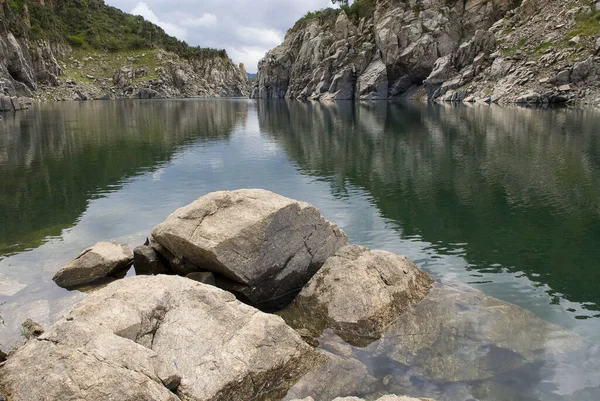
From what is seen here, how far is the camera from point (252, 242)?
52.3 ft

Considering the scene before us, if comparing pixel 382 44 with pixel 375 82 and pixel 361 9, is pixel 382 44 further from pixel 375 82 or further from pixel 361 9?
pixel 361 9

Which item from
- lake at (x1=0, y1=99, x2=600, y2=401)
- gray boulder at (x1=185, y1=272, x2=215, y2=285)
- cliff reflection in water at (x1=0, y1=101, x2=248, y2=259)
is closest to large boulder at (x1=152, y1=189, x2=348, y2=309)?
gray boulder at (x1=185, y1=272, x2=215, y2=285)

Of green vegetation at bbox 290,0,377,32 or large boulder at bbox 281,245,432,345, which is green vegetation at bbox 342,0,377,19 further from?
large boulder at bbox 281,245,432,345

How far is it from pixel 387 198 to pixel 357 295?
17.1 meters

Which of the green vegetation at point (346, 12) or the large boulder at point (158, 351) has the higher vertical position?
the green vegetation at point (346, 12)

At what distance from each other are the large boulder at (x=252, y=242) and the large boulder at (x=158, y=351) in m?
2.72

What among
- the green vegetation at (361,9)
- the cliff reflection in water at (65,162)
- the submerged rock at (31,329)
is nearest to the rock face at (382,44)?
the green vegetation at (361,9)

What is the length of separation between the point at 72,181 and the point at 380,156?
2841 centimetres

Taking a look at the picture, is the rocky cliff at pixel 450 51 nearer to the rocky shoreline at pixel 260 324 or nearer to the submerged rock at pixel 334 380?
the rocky shoreline at pixel 260 324

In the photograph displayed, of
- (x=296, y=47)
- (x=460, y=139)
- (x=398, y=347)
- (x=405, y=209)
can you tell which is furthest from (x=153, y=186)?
(x=296, y=47)

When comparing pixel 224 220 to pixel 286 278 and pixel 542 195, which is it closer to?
pixel 286 278

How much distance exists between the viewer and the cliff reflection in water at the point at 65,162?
2747cm

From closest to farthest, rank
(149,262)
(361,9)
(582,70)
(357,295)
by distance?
(357,295) → (149,262) → (582,70) → (361,9)

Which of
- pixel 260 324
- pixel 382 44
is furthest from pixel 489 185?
pixel 382 44
